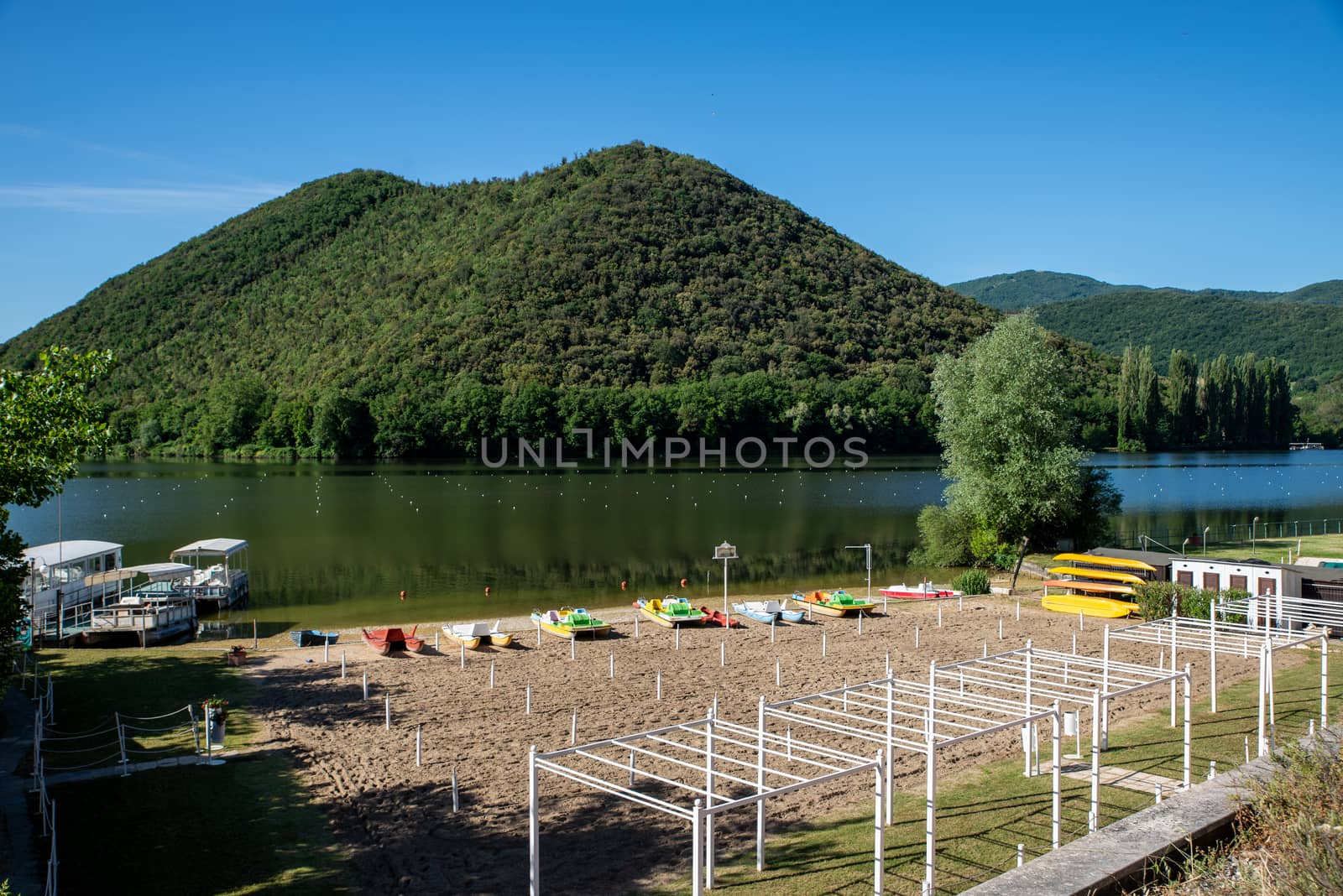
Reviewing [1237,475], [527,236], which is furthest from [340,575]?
[527,236]

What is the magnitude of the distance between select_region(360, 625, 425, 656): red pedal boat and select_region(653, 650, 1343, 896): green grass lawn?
1426cm

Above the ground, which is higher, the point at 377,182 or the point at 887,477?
the point at 377,182

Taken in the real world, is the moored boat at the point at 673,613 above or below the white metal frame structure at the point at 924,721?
below

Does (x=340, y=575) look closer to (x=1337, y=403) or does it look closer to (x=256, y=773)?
(x=256, y=773)

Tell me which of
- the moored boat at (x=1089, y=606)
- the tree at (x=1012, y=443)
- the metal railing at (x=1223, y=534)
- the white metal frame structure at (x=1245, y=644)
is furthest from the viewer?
the metal railing at (x=1223, y=534)

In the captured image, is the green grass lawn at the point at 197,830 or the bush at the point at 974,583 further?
the bush at the point at 974,583

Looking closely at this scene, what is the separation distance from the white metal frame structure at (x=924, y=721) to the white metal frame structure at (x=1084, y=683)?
0.33m

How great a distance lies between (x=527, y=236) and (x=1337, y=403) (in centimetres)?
13084

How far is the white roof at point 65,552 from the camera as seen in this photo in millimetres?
29812

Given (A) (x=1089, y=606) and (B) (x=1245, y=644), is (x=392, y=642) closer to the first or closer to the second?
(B) (x=1245, y=644)

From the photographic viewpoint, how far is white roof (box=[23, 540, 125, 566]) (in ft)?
97.8

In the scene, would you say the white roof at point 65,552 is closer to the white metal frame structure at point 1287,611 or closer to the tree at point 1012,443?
the tree at point 1012,443

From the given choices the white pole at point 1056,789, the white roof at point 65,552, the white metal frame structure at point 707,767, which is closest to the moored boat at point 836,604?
the white metal frame structure at point 707,767

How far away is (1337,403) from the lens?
151500 mm
